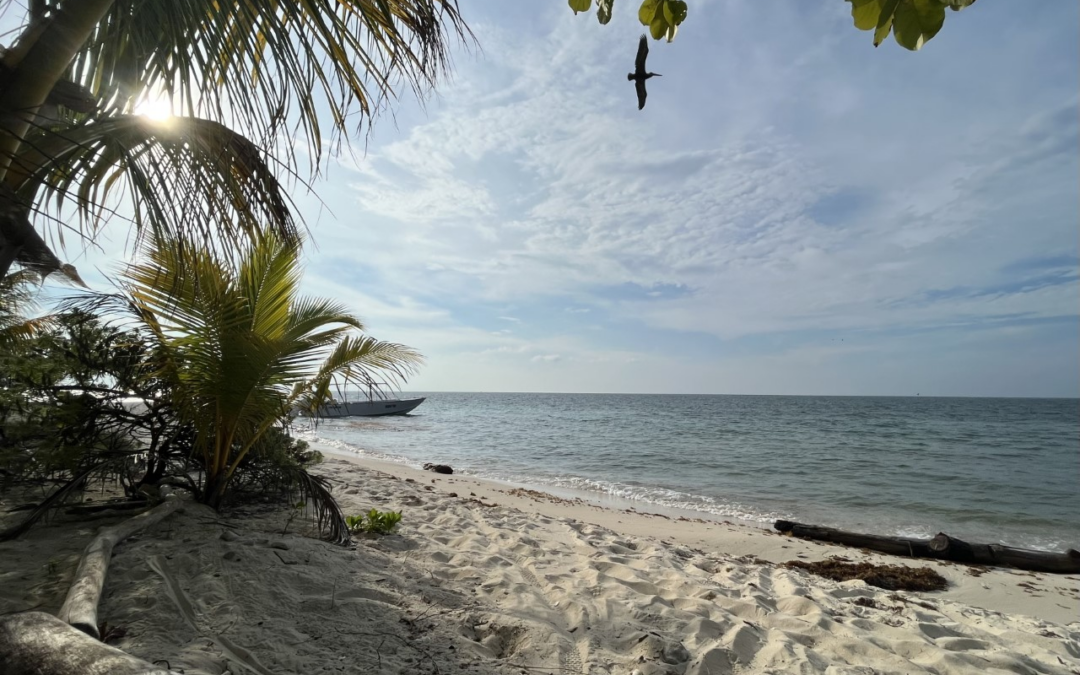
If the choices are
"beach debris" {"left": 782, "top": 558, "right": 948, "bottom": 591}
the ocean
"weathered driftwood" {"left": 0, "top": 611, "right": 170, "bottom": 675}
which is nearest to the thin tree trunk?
"weathered driftwood" {"left": 0, "top": 611, "right": 170, "bottom": 675}

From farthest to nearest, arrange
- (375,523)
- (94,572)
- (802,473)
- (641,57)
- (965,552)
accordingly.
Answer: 1. (802,473)
2. (965,552)
3. (375,523)
4. (94,572)
5. (641,57)

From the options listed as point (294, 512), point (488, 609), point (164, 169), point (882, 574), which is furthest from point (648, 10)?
point (882, 574)

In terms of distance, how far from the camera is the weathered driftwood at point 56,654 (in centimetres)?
128

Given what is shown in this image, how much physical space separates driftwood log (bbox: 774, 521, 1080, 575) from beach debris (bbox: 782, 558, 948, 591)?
103 cm

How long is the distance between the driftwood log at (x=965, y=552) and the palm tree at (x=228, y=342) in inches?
280

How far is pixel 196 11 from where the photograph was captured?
69.9 inches

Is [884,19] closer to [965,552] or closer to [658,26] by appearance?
[658,26]

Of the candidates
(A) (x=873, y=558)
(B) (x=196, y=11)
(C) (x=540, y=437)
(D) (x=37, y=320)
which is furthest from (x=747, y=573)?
(C) (x=540, y=437)

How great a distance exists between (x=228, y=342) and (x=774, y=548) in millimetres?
6535

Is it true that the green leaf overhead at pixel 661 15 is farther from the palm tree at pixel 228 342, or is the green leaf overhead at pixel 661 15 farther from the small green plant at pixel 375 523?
the small green plant at pixel 375 523

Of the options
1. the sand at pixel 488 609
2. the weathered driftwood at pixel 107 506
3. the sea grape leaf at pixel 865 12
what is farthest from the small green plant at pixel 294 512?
Answer: the sea grape leaf at pixel 865 12

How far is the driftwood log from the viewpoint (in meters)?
6.27

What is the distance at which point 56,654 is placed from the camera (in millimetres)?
1355

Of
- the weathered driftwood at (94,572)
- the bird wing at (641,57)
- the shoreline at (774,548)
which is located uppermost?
the bird wing at (641,57)
